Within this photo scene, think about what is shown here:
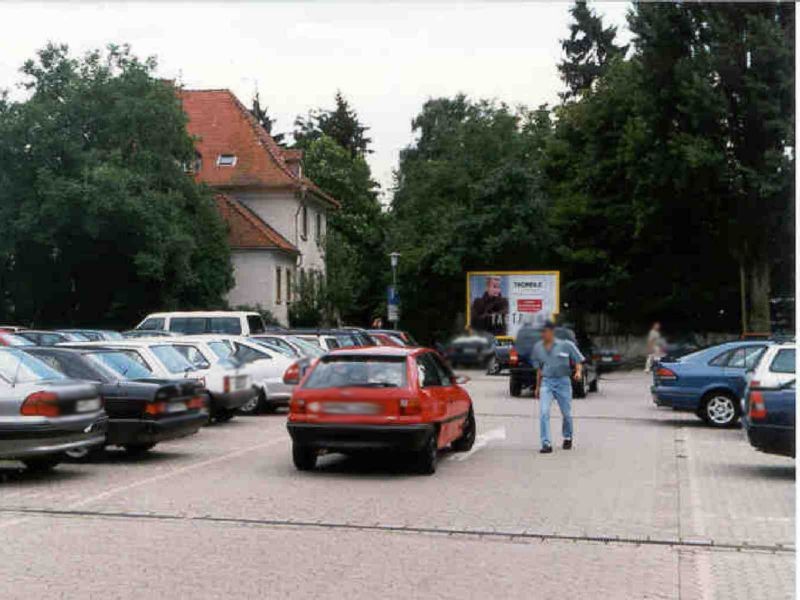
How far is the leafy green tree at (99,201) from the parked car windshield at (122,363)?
2.00 ft

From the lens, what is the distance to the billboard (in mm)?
3250

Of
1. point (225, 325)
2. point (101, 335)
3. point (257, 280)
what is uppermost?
point (257, 280)

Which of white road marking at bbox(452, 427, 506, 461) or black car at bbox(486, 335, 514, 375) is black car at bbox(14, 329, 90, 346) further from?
black car at bbox(486, 335, 514, 375)

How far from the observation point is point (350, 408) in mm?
10609

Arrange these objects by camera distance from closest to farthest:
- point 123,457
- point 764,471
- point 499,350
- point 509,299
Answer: point 499,350 → point 509,299 → point 764,471 → point 123,457

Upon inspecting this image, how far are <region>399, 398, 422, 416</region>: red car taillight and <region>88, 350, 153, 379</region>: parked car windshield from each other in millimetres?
3804

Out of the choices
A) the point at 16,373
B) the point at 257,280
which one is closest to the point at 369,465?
the point at 16,373

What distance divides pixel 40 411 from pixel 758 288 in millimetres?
7581

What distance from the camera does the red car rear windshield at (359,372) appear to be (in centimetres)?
980

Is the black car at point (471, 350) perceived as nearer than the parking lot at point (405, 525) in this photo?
Yes

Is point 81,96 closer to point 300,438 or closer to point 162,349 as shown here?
point 162,349

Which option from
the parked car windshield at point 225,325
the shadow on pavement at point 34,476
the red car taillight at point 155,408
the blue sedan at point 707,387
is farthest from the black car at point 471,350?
the parked car windshield at point 225,325

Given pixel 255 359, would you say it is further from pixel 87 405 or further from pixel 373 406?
pixel 87 405

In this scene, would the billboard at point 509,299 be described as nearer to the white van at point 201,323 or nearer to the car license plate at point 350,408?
the car license plate at point 350,408
